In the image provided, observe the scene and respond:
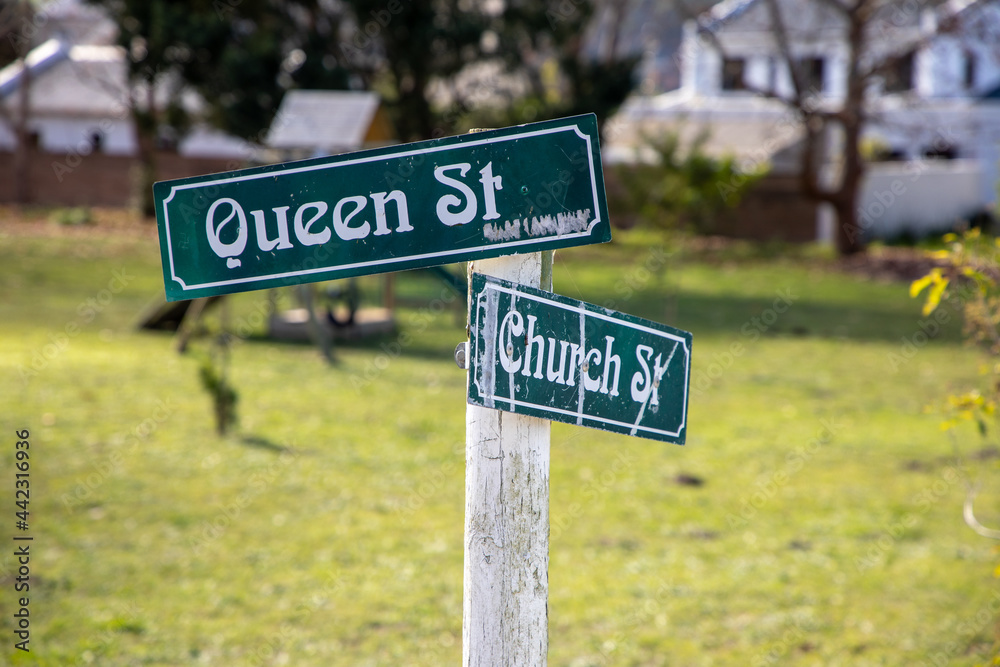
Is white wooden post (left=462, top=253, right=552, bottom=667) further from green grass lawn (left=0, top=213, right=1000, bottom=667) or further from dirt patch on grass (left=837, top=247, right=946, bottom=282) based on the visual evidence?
dirt patch on grass (left=837, top=247, right=946, bottom=282)

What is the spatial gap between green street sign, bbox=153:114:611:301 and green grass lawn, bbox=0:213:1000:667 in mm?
2327

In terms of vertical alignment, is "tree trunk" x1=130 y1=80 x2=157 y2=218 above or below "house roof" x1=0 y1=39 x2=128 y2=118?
below

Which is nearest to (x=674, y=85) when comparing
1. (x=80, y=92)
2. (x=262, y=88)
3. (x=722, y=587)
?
(x=80, y=92)

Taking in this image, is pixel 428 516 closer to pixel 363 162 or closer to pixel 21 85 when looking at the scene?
pixel 363 162

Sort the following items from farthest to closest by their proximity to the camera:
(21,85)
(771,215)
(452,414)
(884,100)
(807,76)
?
1. (884,100)
2. (21,85)
3. (771,215)
4. (807,76)
5. (452,414)

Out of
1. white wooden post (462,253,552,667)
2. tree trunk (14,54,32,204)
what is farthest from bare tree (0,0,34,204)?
white wooden post (462,253,552,667)

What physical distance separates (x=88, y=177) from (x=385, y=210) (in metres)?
27.8

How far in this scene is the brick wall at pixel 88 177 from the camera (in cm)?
2625

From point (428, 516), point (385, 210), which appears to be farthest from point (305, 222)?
point (428, 516)

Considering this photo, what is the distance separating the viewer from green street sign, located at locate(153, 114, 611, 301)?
1.58 m

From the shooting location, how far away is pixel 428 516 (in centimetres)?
573

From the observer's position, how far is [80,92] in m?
33.5

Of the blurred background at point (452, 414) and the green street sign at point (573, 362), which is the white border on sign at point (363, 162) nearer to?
the green street sign at point (573, 362)

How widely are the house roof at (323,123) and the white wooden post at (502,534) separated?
988 centimetres
